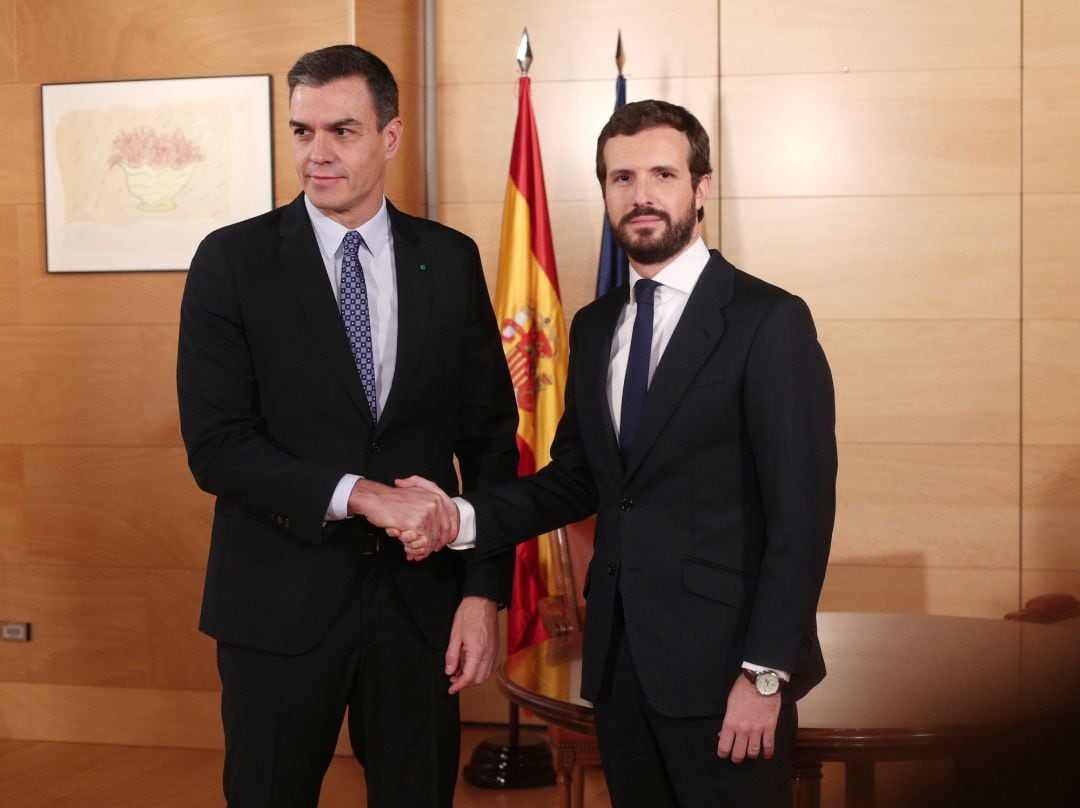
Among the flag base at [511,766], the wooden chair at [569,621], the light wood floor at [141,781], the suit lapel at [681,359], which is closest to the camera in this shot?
the suit lapel at [681,359]

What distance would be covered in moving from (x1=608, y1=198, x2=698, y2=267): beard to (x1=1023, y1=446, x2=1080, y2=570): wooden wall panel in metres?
3.03

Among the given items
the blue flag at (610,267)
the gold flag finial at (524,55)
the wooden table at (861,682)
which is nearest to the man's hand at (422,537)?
the wooden table at (861,682)

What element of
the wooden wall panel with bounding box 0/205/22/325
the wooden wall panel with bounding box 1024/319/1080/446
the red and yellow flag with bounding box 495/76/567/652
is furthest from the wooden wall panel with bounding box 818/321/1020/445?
the wooden wall panel with bounding box 0/205/22/325

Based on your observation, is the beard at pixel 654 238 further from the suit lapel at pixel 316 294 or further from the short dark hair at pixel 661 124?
the suit lapel at pixel 316 294

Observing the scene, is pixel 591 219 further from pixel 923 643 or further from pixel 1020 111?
pixel 923 643

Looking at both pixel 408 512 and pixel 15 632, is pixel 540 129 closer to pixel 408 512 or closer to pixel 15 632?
pixel 15 632

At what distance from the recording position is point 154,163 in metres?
4.81

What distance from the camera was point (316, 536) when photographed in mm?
2080

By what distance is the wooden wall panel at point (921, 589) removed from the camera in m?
4.75

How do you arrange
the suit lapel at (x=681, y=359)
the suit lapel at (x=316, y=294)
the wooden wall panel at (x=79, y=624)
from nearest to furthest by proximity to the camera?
the suit lapel at (x=681, y=359), the suit lapel at (x=316, y=294), the wooden wall panel at (x=79, y=624)

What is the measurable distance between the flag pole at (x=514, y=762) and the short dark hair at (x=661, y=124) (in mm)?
2364

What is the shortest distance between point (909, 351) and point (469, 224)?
5.91 feet

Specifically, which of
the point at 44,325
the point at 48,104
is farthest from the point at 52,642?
the point at 48,104

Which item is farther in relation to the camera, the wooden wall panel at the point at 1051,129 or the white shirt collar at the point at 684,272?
the wooden wall panel at the point at 1051,129
